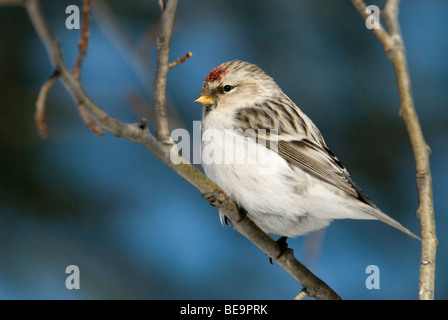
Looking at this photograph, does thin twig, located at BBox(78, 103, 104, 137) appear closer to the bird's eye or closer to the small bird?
the small bird

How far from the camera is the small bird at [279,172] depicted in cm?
211

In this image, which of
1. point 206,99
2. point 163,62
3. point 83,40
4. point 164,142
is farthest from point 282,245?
point 83,40

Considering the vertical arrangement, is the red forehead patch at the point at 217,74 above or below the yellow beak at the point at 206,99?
above

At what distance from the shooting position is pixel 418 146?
1.56 metres

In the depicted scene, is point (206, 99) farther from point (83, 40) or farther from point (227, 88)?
point (83, 40)

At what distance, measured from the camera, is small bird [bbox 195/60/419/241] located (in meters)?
2.11

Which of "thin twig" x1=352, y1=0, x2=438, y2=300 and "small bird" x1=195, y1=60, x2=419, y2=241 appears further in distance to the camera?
"small bird" x1=195, y1=60, x2=419, y2=241

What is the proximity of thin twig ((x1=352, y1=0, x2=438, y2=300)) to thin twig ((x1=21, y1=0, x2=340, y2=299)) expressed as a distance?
1.58 ft

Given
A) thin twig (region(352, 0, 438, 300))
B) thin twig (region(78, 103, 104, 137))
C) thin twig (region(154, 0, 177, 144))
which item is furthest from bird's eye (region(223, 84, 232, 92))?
thin twig (region(78, 103, 104, 137))

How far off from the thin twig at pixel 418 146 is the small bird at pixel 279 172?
1.32ft

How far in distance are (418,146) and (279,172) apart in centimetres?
66

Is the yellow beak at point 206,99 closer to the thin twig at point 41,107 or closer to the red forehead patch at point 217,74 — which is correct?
the red forehead patch at point 217,74

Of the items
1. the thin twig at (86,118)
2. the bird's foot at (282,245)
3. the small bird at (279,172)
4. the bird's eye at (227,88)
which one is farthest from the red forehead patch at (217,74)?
the thin twig at (86,118)
